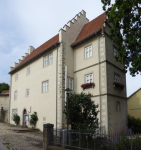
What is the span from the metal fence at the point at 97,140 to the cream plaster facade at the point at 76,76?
5020 mm

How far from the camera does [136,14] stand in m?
11.0

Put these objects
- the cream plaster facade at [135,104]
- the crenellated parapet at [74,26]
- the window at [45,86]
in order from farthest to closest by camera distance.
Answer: the cream plaster facade at [135,104] < the window at [45,86] < the crenellated parapet at [74,26]

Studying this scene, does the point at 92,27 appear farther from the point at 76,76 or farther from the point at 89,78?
the point at 89,78

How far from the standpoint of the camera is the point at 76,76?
17.8 metres

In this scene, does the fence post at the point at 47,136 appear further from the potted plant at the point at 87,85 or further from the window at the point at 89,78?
the window at the point at 89,78

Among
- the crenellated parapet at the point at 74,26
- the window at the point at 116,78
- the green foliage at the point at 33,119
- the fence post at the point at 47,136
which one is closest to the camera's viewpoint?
the fence post at the point at 47,136

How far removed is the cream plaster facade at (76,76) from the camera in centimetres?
1498

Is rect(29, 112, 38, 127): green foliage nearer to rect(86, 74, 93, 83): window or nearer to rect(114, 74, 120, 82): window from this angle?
rect(86, 74, 93, 83): window

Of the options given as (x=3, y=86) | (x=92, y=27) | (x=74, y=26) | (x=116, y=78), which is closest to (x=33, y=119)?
(x=116, y=78)

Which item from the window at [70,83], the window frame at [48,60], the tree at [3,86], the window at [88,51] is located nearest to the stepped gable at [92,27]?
the window at [88,51]

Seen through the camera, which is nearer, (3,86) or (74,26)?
(74,26)

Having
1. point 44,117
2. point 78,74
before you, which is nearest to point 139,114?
point 78,74

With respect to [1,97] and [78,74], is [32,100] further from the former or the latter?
[1,97]

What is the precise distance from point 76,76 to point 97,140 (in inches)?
395
